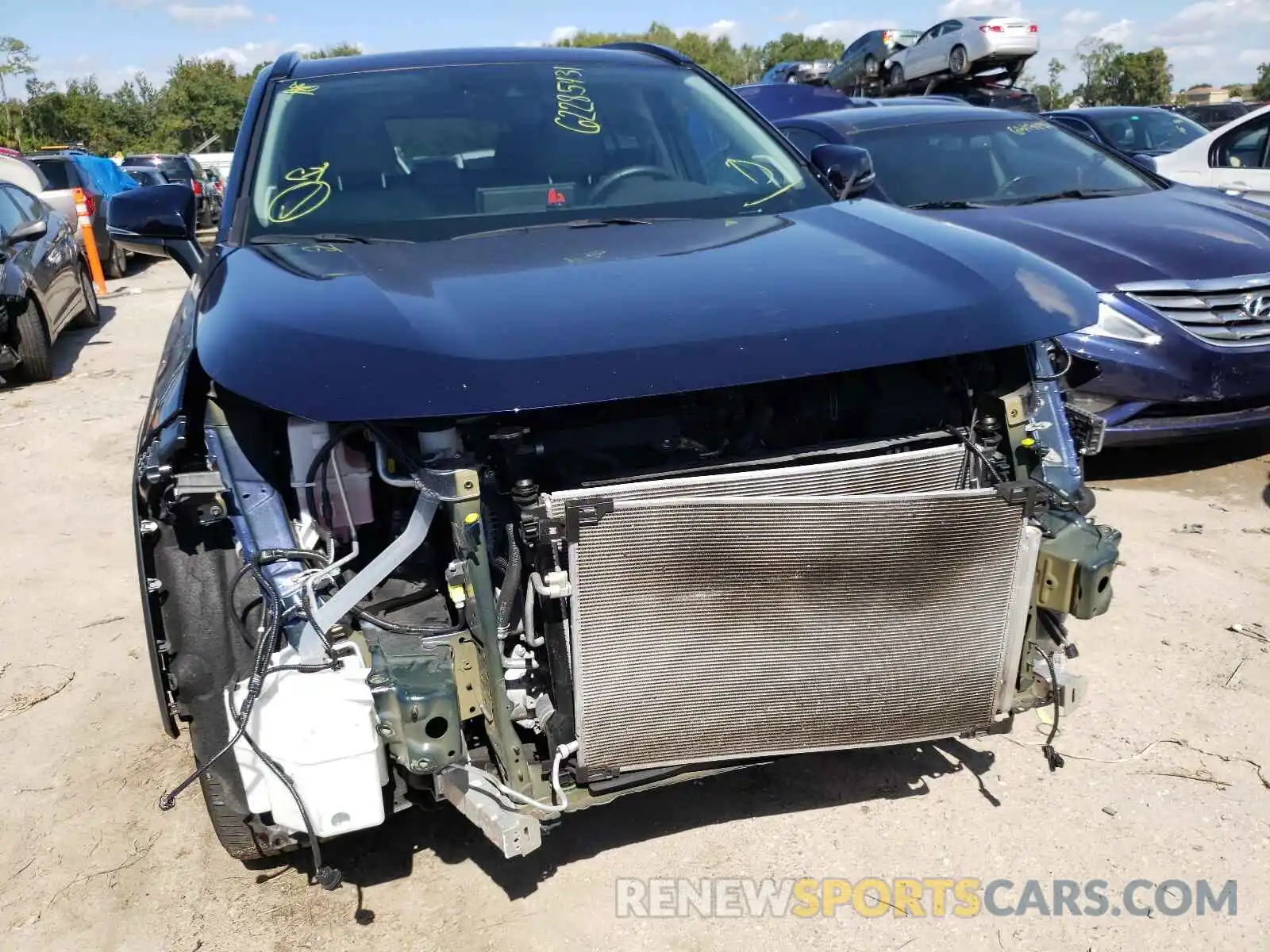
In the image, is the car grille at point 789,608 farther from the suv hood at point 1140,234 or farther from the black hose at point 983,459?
the suv hood at point 1140,234

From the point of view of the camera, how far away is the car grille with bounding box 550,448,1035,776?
2037 millimetres

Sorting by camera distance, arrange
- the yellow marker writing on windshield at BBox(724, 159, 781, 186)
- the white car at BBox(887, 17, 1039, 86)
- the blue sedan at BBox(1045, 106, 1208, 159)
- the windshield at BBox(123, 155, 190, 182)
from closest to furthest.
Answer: the yellow marker writing on windshield at BBox(724, 159, 781, 186) < the blue sedan at BBox(1045, 106, 1208, 159) < the white car at BBox(887, 17, 1039, 86) < the windshield at BBox(123, 155, 190, 182)

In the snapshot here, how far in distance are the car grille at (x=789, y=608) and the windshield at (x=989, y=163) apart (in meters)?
3.88

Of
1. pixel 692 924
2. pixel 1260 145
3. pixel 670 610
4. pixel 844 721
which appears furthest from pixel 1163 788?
pixel 1260 145

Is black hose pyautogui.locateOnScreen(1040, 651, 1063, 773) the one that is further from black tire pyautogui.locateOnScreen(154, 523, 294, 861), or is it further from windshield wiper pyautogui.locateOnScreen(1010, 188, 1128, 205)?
windshield wiper pyautogui.locateOnScreen(1010, 188, 1128, 205)

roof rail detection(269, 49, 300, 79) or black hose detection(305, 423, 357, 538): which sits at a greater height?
roof rail detection(269, 49, 300, 79)

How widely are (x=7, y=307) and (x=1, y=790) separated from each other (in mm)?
5820

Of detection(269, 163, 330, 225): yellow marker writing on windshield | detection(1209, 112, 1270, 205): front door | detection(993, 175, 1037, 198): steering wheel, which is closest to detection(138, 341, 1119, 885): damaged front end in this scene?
detection(269, 163, 330, 225): yellow marker writing on windshield

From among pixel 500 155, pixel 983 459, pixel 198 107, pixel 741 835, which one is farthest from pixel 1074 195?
pixel 198 107

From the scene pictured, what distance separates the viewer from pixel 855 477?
215cm

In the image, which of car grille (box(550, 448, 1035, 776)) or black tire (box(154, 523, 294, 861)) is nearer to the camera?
car grille (box(550, 448, 1035, 776))

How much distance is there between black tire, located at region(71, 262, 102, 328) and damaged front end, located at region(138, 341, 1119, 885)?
8235 mm

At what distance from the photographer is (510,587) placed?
2.15m

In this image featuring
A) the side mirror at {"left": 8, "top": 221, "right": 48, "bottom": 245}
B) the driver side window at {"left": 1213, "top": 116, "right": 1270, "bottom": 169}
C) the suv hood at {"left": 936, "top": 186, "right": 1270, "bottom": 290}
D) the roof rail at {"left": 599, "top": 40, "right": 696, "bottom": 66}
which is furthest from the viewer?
the side mirror at {"left": 8, "top": 221, "right": 48, "bottom": 245}
